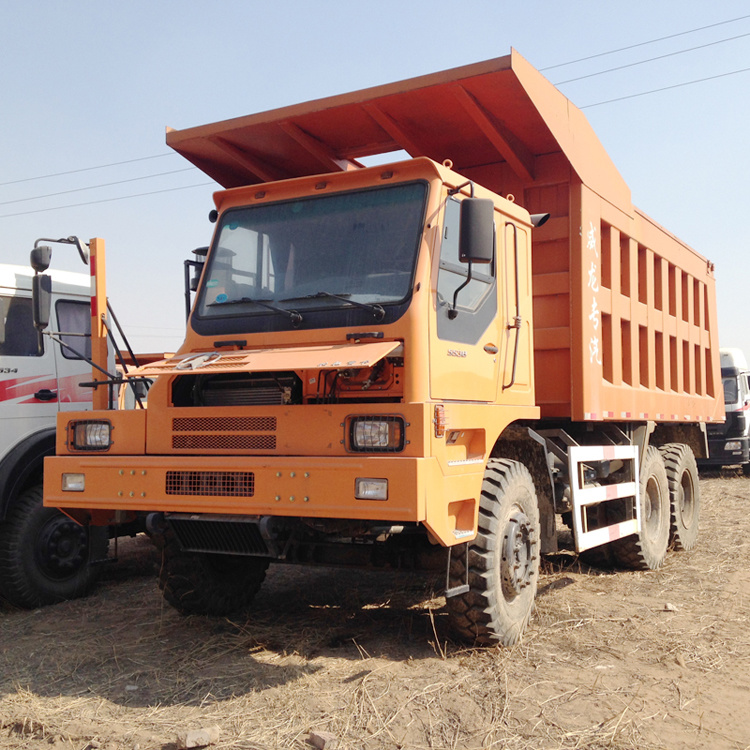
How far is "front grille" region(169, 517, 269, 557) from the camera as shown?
186 inches

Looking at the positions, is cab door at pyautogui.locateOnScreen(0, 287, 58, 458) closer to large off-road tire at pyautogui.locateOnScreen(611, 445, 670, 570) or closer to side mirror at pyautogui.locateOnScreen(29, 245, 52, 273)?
side mirror at pyautogui.locateOnScreen(29, 245, 52, 273)

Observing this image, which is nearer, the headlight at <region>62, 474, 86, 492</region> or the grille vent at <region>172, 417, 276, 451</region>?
the grille vent at <region>172, 417, 276, 451</region>

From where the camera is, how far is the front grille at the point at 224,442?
459 cm

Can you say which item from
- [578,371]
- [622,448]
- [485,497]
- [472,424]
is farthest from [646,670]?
[622,448]

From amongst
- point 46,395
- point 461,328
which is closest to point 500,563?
point 461,328

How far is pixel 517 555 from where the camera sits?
206 inches

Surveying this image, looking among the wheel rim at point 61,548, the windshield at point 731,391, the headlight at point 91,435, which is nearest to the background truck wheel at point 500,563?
the headlight at point 91,435

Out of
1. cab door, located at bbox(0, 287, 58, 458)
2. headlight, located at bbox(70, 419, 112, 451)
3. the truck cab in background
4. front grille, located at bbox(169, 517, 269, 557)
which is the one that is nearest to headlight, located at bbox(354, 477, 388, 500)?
front grille, located at bbox(169, 517, 269, 557)

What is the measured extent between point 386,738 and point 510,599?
164 cm

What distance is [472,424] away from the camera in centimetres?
476

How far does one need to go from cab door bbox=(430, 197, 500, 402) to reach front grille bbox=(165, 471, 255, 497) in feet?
3.70

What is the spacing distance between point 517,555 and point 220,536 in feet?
6.12

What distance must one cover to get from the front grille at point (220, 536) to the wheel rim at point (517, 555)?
1477 mm

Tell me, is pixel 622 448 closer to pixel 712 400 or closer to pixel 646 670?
pixel 646 670
